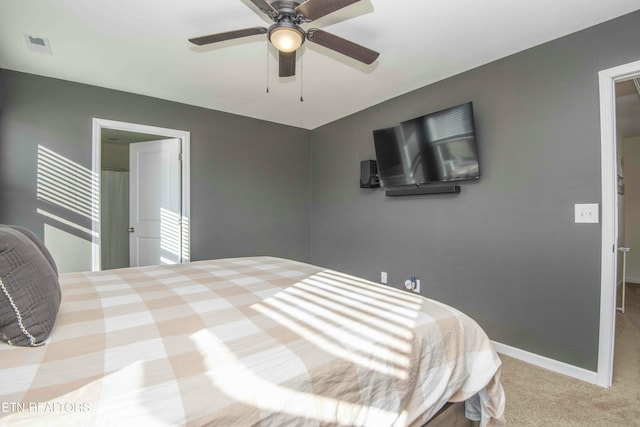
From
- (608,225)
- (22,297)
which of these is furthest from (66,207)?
(608,225)

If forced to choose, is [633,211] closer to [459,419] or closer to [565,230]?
[565,230]

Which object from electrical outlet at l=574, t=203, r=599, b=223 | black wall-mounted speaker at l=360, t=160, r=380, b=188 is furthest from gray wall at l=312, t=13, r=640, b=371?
black wall-mounted speaker at l=360, t=160, r=380, b=188

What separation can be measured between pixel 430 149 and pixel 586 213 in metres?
1.24

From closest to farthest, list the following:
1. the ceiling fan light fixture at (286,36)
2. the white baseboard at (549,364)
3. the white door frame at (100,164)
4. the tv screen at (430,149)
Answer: the ceiling fan light fixture at (286,36)
the white baseboard at (549,364)
the tv screen at (430,149)
the white door frame at (100,164)

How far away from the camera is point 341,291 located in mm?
1429

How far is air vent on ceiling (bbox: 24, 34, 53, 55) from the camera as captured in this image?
7.23 ft

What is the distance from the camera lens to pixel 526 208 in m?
2.29

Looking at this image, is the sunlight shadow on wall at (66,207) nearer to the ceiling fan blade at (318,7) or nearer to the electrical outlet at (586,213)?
the ceiling fan blade at (318,7)

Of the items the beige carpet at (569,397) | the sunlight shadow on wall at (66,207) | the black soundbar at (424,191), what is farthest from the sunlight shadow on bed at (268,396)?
the sunlight shadow on wall at (66,207)

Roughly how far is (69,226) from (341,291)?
2962mm

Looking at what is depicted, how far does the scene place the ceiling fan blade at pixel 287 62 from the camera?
1897mm

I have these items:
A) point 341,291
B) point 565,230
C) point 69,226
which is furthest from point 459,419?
point 69,226

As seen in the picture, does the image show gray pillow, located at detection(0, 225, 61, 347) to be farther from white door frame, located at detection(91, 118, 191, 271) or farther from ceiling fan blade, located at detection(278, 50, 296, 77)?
white door frame, located at detection(91, 118, 191, 271)

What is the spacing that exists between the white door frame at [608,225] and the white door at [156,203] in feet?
12.5
